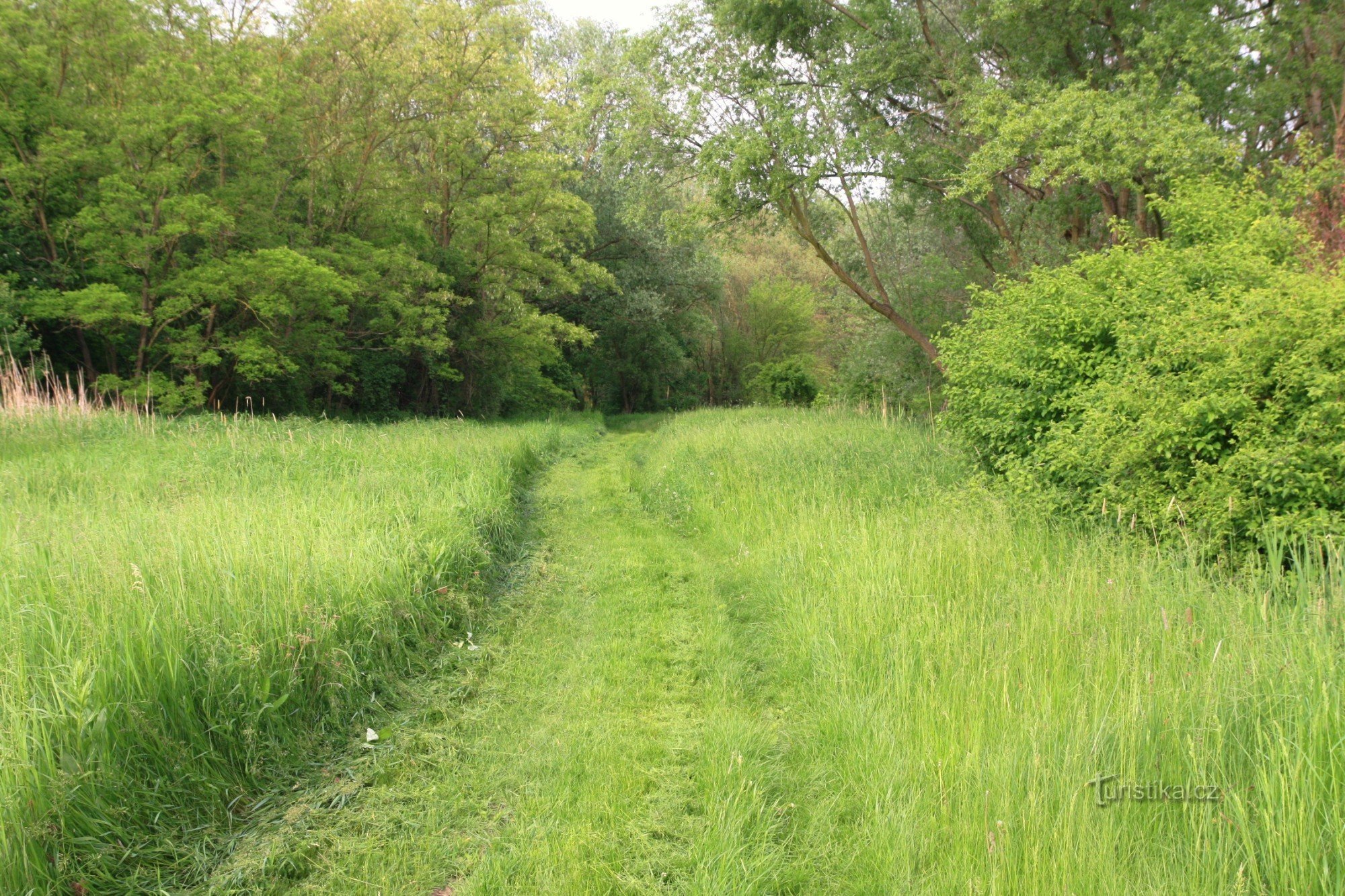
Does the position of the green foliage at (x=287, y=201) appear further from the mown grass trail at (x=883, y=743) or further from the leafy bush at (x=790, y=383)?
the mown grass trail at (x=883, y=743)

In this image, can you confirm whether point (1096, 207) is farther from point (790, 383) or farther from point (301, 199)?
point (301, 199)

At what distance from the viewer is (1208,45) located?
400 inches

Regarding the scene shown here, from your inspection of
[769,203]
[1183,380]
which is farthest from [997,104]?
[1183,380]

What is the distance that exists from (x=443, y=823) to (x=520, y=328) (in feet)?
68.1

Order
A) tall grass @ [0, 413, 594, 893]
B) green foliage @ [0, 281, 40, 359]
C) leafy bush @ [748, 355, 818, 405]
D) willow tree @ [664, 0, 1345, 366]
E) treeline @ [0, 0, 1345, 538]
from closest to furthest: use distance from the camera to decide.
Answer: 1. tall grass @ [0, 413, 594, 893]
2. treeline @ [0, 0, 1345, 538]
3. willow tree @ [664, 0, 1345, 366]
4. green foliage @ [0, 281, 40, 359]
5. leafy bush @ [748, 355, 818, 405]

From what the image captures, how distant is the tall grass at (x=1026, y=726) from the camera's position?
92.4 inches

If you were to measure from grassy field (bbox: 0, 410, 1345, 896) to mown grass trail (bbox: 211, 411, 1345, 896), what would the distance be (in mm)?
18

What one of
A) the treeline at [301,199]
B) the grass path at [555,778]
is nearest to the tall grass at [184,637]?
the grass path at [555,778]

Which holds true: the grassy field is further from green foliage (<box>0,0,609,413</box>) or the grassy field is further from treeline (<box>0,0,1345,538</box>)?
green foliage (<box>0,0,609,413</box>)

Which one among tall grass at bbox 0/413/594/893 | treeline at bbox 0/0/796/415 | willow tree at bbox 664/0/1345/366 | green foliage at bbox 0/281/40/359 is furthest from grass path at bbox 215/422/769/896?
green foliage at bbox 0/281/40/359

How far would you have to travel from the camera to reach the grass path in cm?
289

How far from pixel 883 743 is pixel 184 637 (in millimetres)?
3726

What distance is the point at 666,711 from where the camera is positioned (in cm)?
423

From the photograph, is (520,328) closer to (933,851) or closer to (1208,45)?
(1208,45)
